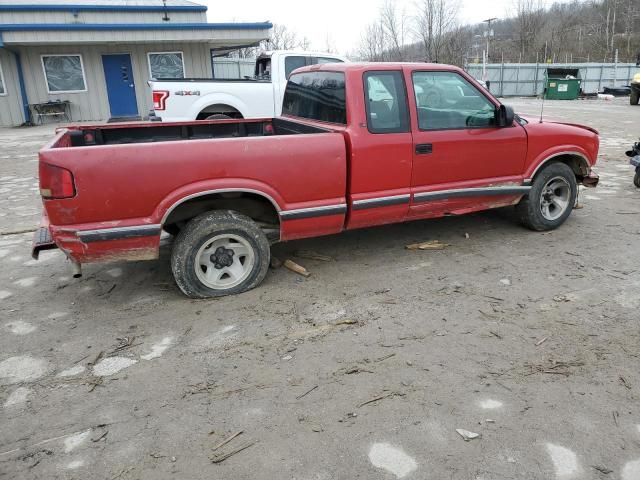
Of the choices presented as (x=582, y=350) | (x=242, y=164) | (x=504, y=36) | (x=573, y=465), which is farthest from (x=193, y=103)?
(x=504, y=36)

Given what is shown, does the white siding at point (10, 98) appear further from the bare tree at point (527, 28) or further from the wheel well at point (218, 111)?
the bare tree at point (527, 28)

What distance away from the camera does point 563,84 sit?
26.5 m

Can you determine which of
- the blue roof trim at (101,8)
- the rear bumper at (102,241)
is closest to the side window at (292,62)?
the rear bumper at (102,241)

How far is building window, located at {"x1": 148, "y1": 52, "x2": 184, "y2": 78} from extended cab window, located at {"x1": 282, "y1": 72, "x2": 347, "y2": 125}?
583 inches

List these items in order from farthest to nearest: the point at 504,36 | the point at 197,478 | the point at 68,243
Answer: the point at 504,36
the point at 68,243
the point at 197,478

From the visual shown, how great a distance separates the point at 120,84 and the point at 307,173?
17.0m

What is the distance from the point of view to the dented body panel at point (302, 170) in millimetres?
3609

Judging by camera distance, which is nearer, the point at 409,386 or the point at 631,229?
the point at 409,386

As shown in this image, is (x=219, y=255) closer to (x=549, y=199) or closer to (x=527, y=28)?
(x=549, y=199)

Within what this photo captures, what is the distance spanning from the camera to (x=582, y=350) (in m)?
3.25

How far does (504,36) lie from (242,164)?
62230 mm

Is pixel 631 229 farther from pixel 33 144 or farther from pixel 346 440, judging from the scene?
pixel 33 144

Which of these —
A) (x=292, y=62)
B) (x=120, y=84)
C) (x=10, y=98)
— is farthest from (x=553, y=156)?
(x=10, y=98)

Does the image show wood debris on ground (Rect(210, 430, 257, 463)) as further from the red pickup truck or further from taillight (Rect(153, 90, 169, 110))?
taillight (Rect(153, 90, 169, 110))
